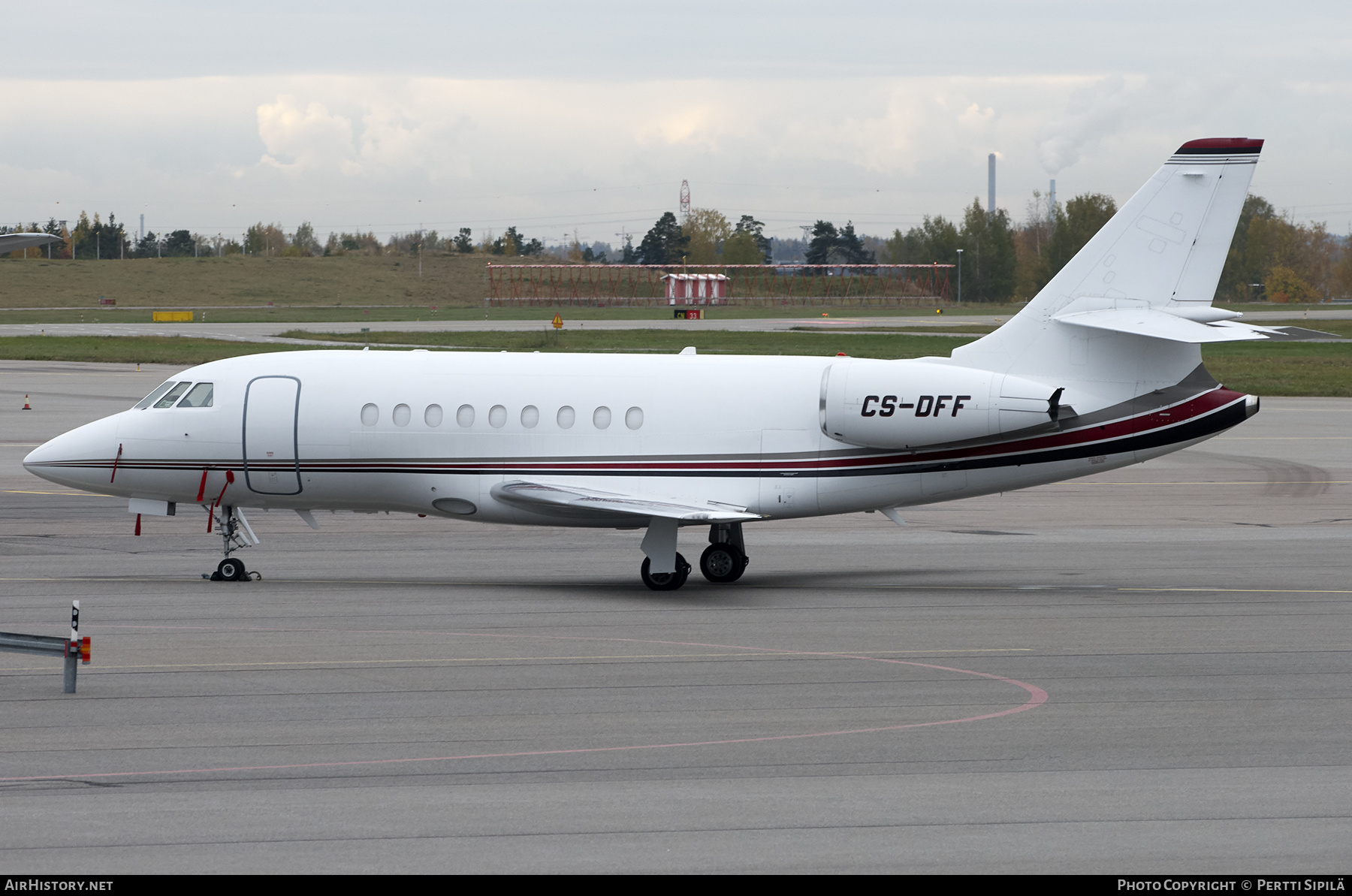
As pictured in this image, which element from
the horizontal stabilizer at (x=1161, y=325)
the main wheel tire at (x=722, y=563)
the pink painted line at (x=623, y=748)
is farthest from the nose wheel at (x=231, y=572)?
the horizontal stabilizer at (x=1161, y=325)

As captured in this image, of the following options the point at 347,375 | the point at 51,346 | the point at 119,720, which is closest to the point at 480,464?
the point at 347,375

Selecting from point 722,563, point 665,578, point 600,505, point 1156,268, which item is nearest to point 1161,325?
point 1156,268

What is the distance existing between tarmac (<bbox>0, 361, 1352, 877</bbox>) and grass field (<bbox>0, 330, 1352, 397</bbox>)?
42.1m

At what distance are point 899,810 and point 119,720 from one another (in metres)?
7.33

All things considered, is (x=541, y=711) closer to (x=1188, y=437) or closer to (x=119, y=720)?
(x=119, y=720)

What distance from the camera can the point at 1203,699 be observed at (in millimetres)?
14109

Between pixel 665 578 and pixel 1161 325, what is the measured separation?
7893mm

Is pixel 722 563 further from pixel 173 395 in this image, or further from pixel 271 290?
pixel 271 290

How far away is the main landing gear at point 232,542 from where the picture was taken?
68.5 ft

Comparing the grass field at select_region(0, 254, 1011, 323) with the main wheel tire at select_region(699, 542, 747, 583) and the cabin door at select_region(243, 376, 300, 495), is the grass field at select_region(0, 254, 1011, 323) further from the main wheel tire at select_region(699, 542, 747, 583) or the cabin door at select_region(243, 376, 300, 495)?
the main wheel tire at select_region(699, 542, 747, 583)

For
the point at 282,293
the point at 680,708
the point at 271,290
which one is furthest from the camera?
the point at 271,290

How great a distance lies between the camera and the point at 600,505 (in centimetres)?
1978

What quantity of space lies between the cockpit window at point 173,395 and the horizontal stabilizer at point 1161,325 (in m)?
13.3

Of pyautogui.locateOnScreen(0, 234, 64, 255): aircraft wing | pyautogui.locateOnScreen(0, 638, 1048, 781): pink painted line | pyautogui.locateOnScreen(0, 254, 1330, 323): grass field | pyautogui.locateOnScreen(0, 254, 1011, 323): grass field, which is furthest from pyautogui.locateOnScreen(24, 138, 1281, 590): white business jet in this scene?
pyautogui.locateOnScreen(0, 254, 1011, 323): grass field
